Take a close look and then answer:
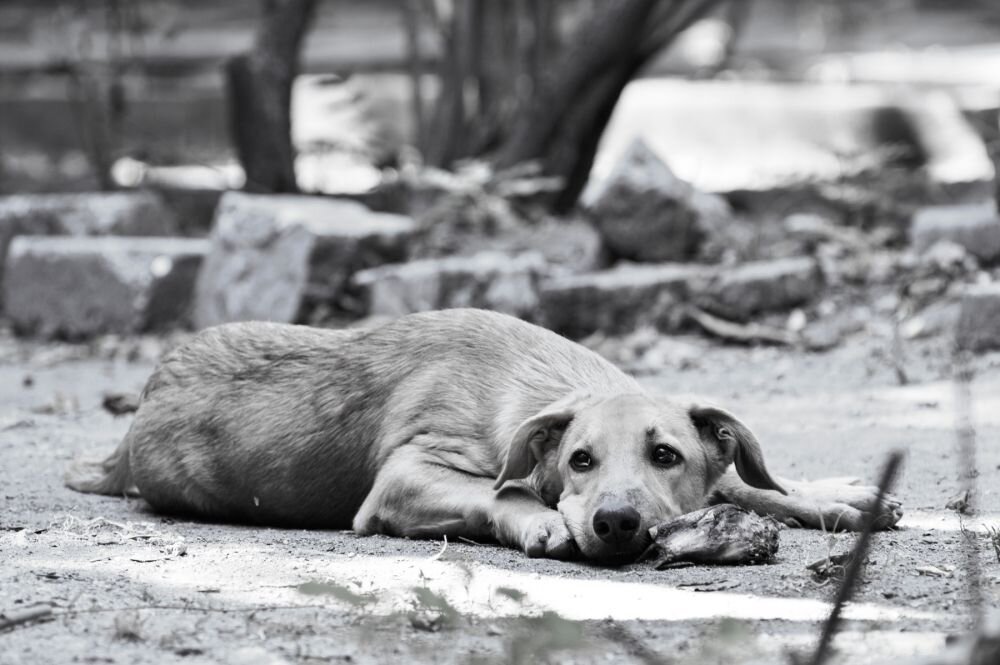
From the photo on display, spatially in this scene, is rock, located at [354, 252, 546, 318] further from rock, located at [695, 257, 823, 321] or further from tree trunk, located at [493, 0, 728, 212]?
tree trunk, located at [493, 0, 728, 212]

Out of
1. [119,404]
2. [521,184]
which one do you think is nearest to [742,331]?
[521,184]

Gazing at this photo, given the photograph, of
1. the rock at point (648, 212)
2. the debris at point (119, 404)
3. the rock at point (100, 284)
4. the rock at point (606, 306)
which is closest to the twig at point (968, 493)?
the rock at point (606, 306)

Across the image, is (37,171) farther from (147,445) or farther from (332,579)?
(332,579)

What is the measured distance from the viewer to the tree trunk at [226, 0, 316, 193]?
10.4m

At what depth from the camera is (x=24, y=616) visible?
3.14 m

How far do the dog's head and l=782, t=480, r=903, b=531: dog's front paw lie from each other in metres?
0.20

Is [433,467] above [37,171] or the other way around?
above

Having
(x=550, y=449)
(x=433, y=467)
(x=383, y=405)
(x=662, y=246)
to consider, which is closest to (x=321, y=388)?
(x=383, y=405)

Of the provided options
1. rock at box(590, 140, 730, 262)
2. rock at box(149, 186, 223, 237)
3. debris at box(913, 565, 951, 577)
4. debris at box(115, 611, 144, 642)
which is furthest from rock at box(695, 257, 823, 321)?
debris at box(115, 611, 144, 642)

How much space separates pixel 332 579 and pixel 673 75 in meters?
12.7

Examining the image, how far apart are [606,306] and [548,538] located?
480 cm

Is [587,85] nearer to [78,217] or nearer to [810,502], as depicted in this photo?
[78,217]

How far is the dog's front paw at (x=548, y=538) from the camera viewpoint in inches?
156

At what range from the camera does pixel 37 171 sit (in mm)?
14891
